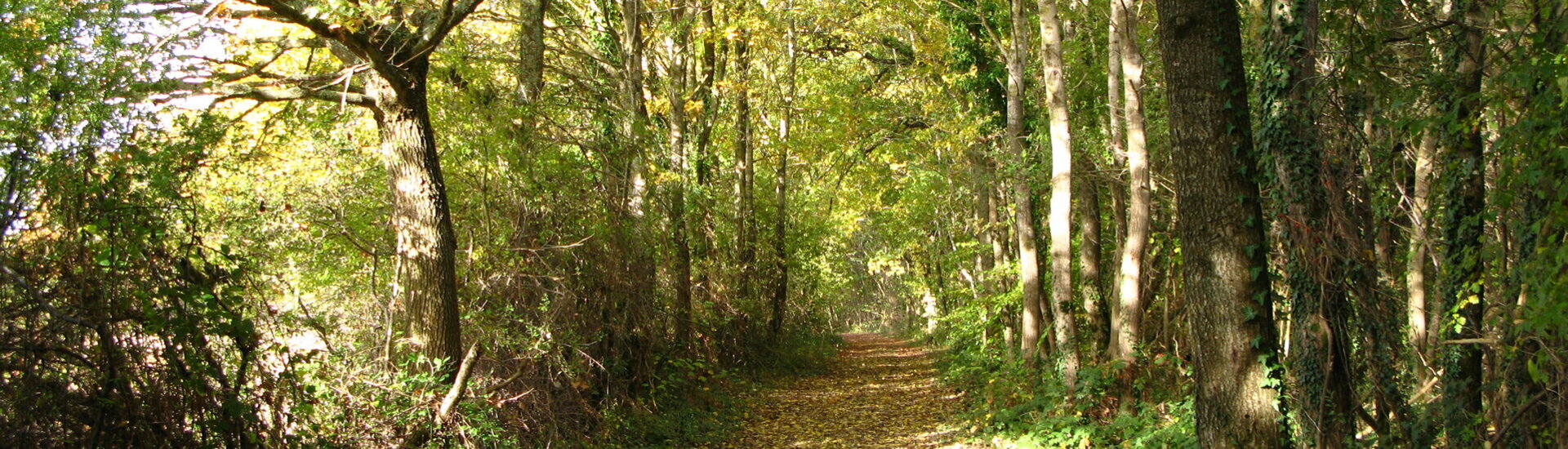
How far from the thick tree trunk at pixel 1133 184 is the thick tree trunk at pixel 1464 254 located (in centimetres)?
323

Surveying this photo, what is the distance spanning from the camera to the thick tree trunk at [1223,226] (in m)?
6.27

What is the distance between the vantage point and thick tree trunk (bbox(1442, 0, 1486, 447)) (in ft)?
21.9

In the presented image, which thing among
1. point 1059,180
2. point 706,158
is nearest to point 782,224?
point 706,158

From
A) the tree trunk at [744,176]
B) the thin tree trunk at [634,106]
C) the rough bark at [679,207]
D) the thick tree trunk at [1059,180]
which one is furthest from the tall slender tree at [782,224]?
the thick tree trunk at [1059,180]

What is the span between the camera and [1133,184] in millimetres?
10031

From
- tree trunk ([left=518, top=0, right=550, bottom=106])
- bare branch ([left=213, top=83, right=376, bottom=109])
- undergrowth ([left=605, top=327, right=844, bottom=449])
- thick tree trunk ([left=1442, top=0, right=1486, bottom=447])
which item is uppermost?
tree trunk ([left=518, top=0, right=550, bottom=106])

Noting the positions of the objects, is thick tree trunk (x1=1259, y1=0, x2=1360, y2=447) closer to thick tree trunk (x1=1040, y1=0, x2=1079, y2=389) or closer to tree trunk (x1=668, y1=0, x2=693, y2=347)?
thick tree trunk (x1=1040, y1=0, x2=1079, y2=389)

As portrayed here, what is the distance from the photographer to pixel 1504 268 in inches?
265

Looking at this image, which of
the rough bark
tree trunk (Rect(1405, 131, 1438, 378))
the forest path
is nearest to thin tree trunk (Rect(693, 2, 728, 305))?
the rough bark

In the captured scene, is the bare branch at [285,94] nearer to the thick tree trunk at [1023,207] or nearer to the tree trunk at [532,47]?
the tree trunk at [532,47]

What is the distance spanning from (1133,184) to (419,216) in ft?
22.8

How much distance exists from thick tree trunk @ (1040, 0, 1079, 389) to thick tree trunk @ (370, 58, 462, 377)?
22.5ft

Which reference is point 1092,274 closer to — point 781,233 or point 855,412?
point 855,412

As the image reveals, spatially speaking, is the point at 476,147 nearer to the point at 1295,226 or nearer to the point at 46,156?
the point at 46,156
